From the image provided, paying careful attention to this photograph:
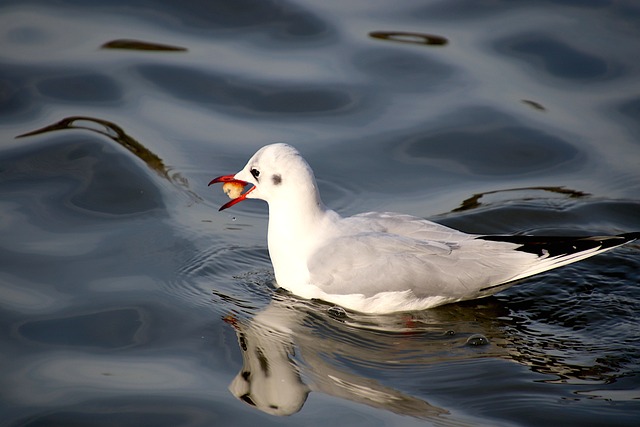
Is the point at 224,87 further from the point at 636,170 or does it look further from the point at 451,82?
the point at 636,170

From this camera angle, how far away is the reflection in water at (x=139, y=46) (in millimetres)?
11695

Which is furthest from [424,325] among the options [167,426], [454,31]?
[454,31]

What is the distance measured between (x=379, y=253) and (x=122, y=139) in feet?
12.4

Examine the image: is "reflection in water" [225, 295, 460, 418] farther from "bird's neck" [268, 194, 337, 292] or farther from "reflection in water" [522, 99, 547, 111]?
"reflection in water" [522, 99, 547, 111]

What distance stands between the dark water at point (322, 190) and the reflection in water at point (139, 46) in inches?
1.4

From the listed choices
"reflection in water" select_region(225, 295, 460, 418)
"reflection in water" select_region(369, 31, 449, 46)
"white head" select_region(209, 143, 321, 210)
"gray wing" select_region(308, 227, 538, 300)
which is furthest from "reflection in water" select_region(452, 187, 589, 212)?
"reflection in water" select_region(369, 31, 449, 46)

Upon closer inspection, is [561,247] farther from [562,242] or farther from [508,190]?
[508,190]

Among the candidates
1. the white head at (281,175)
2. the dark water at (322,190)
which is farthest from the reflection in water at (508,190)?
the white head at (281,175)

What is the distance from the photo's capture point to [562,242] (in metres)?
7.13

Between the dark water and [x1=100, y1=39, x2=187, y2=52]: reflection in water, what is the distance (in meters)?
0.04

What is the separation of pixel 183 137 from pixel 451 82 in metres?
3.26

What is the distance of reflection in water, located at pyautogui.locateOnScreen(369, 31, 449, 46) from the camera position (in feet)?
39.1

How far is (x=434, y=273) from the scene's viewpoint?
713 centimetres

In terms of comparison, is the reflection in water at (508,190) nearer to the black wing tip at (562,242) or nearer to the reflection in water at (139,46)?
the black wing tip at (562,242)
